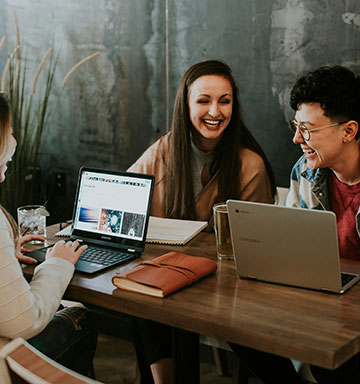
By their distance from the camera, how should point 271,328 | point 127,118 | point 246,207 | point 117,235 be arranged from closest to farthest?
point 271,328, point 246,207, point 117,235, point 127,118

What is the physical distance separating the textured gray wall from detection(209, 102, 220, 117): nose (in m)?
0.60

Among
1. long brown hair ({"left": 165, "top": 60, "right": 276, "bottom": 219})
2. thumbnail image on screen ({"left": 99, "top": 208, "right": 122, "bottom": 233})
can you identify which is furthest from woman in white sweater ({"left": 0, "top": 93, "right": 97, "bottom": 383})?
long brown hair ({"left": 165, "top": 60, "right": 276, "bottom": 219})

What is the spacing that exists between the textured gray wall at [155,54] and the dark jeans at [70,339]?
161 centimetres

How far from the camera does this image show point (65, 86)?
12.5 feet

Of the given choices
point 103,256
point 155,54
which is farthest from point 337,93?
point 155,54

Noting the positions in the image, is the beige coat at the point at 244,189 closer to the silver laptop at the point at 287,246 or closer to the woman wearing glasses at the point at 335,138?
the woman wearing glasses at the point at 335,138

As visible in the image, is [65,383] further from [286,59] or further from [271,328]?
[286,59]

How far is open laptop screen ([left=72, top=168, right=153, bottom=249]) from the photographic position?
2.07m

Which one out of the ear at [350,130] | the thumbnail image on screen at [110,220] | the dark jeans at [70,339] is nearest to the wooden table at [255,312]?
the dark jeans at [70,339]

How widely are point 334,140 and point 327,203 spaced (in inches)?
9.2

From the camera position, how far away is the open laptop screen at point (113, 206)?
207 centimetres

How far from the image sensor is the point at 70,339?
184 cm

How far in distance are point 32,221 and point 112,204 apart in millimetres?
300

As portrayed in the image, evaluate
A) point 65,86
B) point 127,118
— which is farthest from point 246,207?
point 65,86
